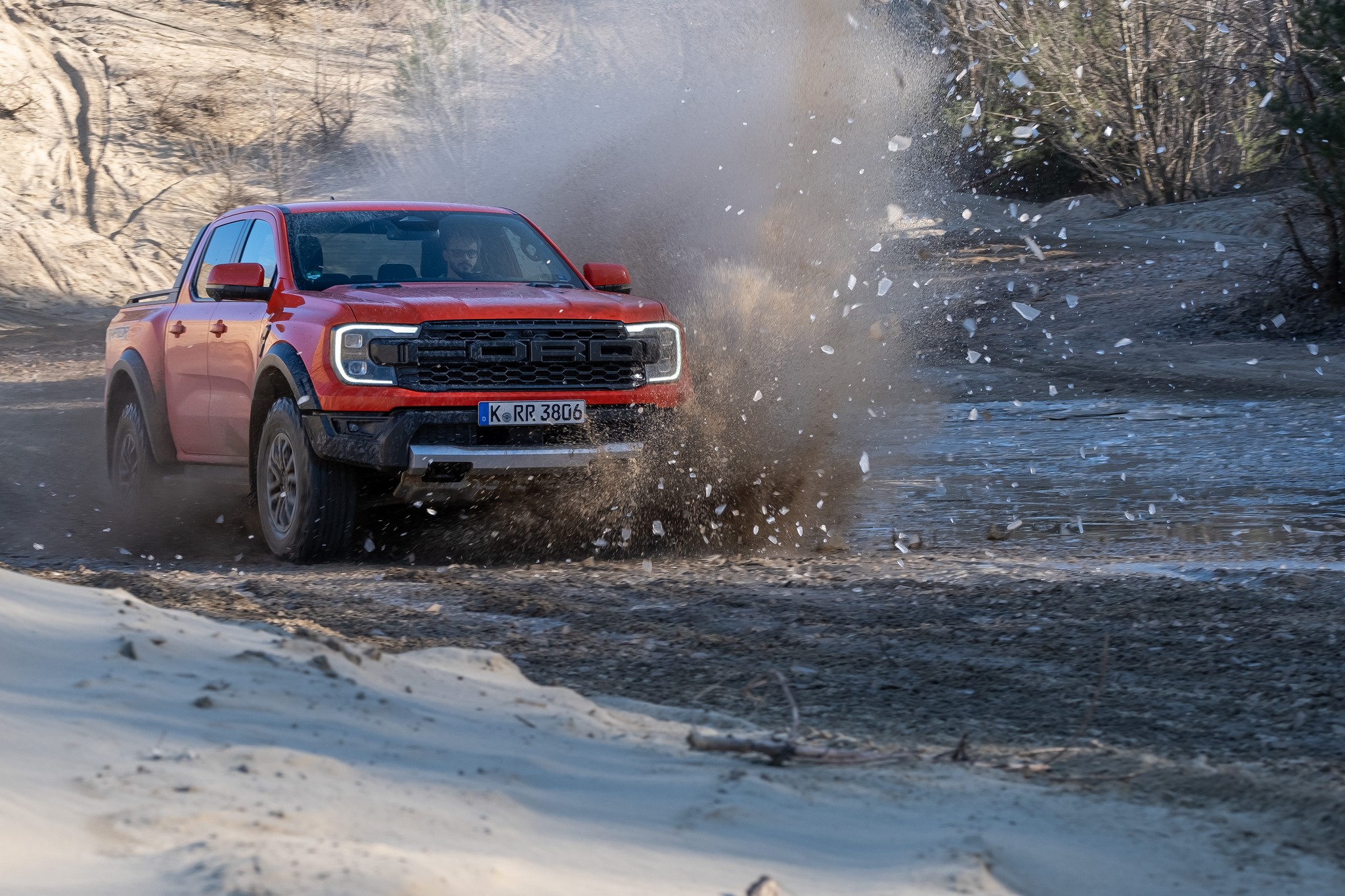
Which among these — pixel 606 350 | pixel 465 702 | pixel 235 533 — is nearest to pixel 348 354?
pixel 606 350

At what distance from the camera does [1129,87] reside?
24.4 m

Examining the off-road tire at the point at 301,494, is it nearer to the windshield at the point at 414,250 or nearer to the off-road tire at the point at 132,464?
the windshield at the point at 414,250

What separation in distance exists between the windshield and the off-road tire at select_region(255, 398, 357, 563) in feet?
2.54

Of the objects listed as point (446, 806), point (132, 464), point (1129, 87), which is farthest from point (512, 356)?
point (1129, 87)

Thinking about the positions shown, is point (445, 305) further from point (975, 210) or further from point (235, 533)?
point (975, 210)

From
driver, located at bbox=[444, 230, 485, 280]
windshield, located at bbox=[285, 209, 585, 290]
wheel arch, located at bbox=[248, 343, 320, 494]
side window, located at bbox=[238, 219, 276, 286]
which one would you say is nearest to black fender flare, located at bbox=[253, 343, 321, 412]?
wheel arch, located at bbox=[248, 343, 320, 494]

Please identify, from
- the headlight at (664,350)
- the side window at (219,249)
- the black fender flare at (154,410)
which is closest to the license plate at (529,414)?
the headlight at (664,350)

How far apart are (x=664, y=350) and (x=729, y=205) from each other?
1068 cm

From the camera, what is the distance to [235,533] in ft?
29.4

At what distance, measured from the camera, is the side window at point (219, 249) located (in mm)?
8930

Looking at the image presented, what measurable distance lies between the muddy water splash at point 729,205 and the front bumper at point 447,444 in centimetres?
25

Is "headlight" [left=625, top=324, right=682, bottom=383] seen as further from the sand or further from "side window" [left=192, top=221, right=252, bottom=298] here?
the sand

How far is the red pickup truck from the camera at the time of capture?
7164 millimetres

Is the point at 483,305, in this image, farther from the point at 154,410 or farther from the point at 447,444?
the point at 154,410
